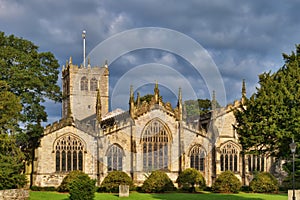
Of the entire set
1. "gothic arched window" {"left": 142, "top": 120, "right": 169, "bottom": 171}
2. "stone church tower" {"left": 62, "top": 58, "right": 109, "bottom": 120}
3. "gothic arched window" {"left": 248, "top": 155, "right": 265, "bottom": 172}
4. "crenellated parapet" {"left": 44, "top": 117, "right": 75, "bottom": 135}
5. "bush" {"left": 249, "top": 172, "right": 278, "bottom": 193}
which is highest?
"stone church tower" {"left": 62, "top": 58, "right": 109, "bottom": 120}

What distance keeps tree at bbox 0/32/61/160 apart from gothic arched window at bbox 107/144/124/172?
6813 millimetres

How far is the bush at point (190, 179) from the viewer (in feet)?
136

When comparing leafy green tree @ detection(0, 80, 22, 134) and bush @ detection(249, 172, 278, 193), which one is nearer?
leafy green tree @ detection(0, 80, 22, 134)

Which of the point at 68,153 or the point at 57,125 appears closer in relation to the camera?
the point at 57,125

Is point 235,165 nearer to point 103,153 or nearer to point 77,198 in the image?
point 103,153

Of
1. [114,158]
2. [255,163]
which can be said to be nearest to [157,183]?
[114,158]

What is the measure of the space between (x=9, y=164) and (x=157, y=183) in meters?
14.2

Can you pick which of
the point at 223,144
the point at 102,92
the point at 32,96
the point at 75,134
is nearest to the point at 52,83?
the point at 32,96

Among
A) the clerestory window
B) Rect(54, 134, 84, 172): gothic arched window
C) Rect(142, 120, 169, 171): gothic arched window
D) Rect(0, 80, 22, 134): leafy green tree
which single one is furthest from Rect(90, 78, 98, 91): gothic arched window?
Rect(0, 80, 22, 134): leafy green tree

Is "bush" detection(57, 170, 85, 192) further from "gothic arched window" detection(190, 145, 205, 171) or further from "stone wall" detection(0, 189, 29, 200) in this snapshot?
"gothic arched window" detection(190, 145, 205, 171)

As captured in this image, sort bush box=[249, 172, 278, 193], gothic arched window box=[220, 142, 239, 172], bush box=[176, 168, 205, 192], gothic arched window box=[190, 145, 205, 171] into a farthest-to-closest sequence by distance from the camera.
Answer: gothic arched window box=[220, 142, 239, 172]
gothic arched window box=[190, 145, 205, 171]
bush box=[176, 168, 205, 192]
bush box=[249, 172, 278, 193]

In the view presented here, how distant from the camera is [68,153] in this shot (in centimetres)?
4116

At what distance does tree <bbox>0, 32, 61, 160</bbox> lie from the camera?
116 feet

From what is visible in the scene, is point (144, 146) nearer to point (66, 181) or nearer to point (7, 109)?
point (66, 181)
